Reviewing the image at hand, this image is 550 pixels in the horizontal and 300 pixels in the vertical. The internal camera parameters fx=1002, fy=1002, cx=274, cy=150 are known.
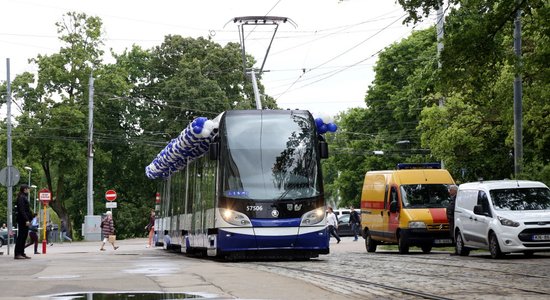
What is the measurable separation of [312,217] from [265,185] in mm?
1248

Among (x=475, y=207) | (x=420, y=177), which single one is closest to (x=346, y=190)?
(x=420, y=177)

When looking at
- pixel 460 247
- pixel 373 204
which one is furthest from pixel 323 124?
pixel 373 204

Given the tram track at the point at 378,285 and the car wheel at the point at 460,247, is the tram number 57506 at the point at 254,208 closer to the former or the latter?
the tram track at the point at 378,285

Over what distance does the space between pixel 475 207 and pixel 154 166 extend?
1599 cm

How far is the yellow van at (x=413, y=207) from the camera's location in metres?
27.8

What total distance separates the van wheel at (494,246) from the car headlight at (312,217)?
4143 millimetres

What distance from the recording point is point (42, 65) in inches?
2571

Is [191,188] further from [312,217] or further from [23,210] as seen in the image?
[312,217]

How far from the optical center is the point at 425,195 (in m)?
28.6

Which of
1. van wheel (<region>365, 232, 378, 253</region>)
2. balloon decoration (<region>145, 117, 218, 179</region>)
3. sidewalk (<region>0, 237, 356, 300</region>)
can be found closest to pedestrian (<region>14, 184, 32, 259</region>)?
balloon decoration (<region>145, 117, 218, 179</region>)

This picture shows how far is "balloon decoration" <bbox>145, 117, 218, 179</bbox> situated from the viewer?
2367 cm

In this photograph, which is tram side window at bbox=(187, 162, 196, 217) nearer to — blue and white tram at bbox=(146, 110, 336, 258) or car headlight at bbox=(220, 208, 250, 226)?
blue and white tram at bbox=(146, 110, 336, 258)

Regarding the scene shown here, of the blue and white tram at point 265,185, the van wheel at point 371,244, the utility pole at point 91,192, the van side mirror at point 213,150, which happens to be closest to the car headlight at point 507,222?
the blue and white tram at point 265,185

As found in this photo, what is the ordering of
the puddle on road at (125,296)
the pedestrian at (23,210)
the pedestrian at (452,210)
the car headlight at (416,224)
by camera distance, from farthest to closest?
the car headlight at (416,224)
the pedestrian at (452,210)
the pedestrian at (23,210)
the puddle on road at (125,296)
